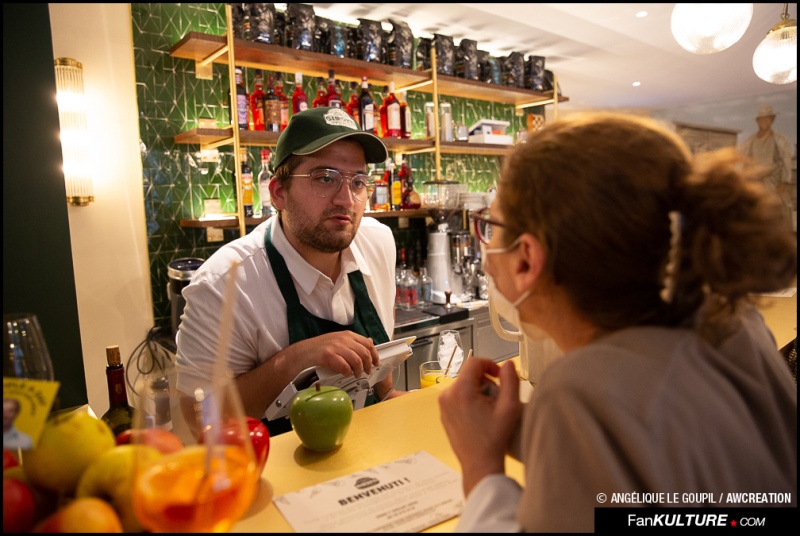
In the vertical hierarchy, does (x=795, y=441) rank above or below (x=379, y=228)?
below

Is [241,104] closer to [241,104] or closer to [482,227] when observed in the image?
[241,104]

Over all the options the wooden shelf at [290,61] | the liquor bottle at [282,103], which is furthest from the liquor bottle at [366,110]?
the liquor bottle at [282,103]

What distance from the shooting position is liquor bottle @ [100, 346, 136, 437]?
126cm

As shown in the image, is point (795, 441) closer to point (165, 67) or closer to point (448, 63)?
point (165, 67)

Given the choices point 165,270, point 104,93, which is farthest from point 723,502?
point 104,93

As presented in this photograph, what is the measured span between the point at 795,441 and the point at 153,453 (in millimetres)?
823

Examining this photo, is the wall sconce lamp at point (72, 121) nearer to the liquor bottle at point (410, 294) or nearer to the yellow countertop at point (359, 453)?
the liquor bottle at point (410, 294)

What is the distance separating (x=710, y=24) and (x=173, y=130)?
285 centimetres

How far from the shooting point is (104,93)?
9.45 ft

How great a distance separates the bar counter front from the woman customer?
0.45 feet

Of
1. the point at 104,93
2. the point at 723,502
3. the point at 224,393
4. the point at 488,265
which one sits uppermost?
the point at 104,93

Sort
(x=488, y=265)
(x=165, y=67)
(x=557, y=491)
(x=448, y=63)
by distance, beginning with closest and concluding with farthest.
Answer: (x=557, y=491), (x=488, y=265), (x=165, y=67), (x=448, y=63)

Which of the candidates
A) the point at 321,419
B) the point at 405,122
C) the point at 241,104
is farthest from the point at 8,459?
the point at 405,122

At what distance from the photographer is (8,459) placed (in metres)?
0.75
